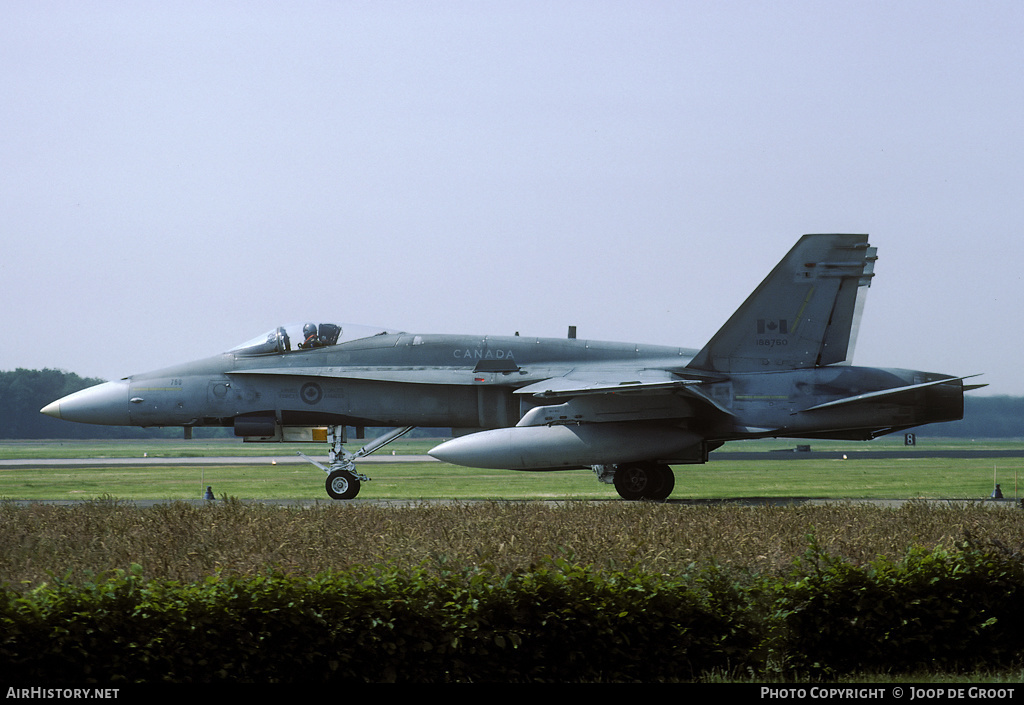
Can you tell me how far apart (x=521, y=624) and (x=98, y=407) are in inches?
Result: 627

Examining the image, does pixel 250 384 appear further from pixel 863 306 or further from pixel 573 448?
pixel 863 306

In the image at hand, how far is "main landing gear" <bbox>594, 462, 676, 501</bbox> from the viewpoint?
18.8 meters

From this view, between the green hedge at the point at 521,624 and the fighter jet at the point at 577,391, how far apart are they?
413 inches

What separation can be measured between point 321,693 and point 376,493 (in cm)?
1536

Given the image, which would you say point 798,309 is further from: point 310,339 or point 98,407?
point 98,407

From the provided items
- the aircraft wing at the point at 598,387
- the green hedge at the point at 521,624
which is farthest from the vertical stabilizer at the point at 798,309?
the green hedge at the point at 521,624

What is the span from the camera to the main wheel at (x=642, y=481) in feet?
61.8

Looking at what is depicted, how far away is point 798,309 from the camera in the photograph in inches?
728

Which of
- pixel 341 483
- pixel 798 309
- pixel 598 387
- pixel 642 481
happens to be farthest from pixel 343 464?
pixel 798 309

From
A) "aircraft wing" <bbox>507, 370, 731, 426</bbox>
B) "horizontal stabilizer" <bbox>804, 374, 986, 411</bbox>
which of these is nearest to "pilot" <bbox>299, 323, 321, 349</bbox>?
"aircraft wing" <bbox>507, 370, 731, 426</bbox>

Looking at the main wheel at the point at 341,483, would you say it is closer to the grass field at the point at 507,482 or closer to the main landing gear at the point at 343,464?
the main landing gear at the point at 343,464

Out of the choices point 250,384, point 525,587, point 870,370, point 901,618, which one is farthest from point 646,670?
point 250,384

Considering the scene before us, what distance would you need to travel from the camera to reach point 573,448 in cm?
1784

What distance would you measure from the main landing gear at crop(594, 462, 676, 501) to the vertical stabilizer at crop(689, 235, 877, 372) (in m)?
2.30
